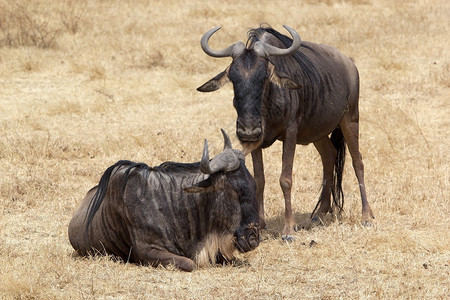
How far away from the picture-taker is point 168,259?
5.77 meters

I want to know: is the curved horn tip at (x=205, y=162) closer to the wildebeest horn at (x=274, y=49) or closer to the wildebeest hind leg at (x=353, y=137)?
the wildebeest horn at (x=274, y=49)

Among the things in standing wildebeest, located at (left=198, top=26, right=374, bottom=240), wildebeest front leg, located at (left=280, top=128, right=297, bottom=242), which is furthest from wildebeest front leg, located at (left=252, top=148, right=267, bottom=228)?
wildebeest front leg, located at (left=280, top=128, right=297, bottom=242)

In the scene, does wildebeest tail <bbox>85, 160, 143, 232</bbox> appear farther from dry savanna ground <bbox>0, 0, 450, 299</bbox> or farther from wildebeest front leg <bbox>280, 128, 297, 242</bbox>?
wildebeest front leg <bbox>280, 128, 297, 242</bbox>

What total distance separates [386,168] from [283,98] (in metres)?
2.86

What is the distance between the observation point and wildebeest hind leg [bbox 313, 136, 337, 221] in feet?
26.3

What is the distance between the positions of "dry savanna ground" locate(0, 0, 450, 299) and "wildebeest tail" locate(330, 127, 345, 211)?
19cm

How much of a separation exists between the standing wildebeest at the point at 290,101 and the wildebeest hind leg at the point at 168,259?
130cm

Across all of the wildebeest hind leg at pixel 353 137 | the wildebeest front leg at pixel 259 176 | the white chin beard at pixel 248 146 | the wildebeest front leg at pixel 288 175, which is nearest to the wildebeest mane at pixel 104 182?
the white chin beard at pixel 248 146

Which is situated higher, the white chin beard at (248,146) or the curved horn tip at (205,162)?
the curved horn tip at (205,162)

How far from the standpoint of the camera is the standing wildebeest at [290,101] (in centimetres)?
662

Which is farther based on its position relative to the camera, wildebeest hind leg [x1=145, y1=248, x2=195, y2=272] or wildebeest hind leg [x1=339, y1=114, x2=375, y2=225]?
wildebeest hind leg [x1=339, y1=114, x2=375, y2=225]

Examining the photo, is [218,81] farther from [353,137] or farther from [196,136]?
[196,136]

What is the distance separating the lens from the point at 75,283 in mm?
5250

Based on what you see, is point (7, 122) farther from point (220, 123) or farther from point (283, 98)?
point (283, 98)
